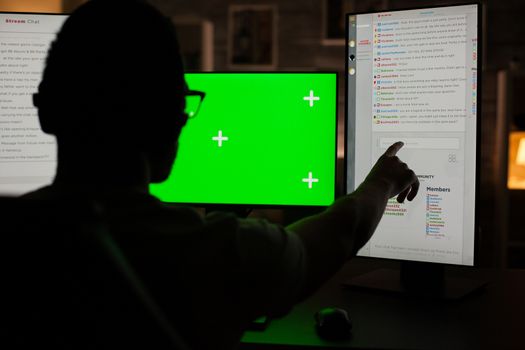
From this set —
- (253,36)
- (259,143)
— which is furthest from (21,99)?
(253,36)

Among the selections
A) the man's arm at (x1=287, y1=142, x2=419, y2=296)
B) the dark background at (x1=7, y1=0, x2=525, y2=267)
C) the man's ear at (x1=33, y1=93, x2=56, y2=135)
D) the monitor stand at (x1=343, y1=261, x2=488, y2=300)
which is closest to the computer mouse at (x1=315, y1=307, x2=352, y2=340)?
the man's arm at (x1=287, y1=142, x2=419, y2=296)

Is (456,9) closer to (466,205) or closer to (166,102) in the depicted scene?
(466,205)

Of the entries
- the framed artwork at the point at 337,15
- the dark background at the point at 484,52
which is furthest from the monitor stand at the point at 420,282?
→ the framed artwork at the point at 337,15

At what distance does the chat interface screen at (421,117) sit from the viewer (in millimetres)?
1307

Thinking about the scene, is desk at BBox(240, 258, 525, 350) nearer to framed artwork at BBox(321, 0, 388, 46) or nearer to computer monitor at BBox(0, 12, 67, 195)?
computer monitor at BBox(0, 12, 67, 195)

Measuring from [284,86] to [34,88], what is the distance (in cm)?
62

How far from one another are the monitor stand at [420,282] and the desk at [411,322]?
0.05 ft

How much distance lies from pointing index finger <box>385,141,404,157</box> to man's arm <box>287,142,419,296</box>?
23cm

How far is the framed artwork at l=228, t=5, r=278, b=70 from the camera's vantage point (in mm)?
4551

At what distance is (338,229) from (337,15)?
3.83m

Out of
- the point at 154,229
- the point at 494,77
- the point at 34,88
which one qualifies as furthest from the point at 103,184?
the point at 494,77

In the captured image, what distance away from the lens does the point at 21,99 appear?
4.99 ft

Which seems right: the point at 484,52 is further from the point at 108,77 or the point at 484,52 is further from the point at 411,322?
the point at 108,77

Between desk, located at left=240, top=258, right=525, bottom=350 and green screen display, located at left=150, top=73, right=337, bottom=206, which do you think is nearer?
desk, located at left=240, top=258, right=525, bottom=350
